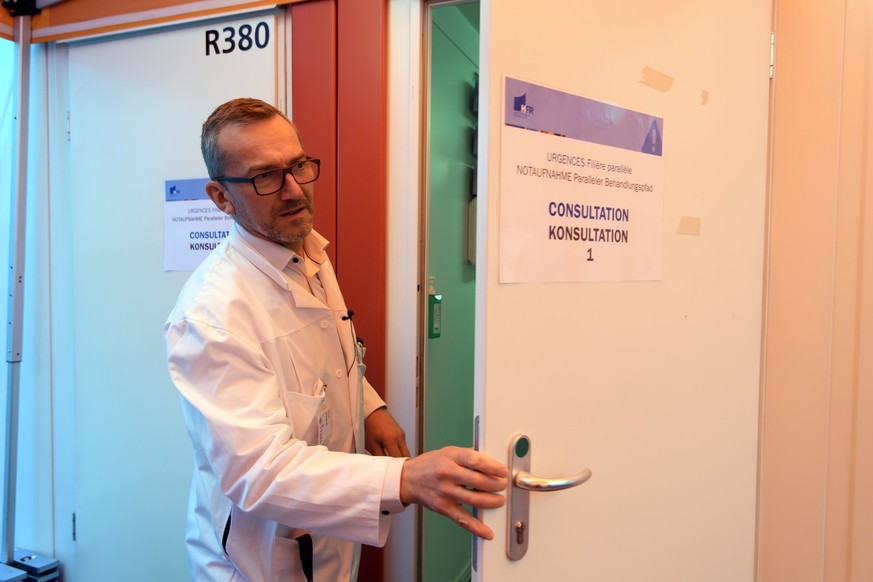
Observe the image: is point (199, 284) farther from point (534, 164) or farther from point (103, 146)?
point (103, 146)

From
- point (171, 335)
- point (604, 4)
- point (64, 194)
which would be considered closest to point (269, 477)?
point (171, 335)

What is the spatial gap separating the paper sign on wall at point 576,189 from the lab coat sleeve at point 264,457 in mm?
410

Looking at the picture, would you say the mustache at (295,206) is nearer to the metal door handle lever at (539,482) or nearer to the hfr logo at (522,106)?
the hfr logo at (522,106)

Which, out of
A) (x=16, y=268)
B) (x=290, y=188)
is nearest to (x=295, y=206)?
(x=290, y=188)

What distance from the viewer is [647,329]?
3.28 ft

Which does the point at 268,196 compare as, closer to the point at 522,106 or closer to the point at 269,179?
the point at 269,179

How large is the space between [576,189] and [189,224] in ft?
4.29

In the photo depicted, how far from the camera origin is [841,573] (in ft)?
4.06

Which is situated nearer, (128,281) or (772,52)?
(772,52)

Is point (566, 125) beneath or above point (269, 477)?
above

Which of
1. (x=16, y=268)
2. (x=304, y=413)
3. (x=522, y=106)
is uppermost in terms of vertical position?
(x=522, y=106)

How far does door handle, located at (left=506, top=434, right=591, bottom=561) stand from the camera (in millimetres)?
797

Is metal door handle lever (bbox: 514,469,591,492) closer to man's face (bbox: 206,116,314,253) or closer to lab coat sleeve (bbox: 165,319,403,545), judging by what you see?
lab coat sleeve (bbox: 165,319,403,545)

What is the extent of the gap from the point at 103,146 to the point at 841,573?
8.01ft
